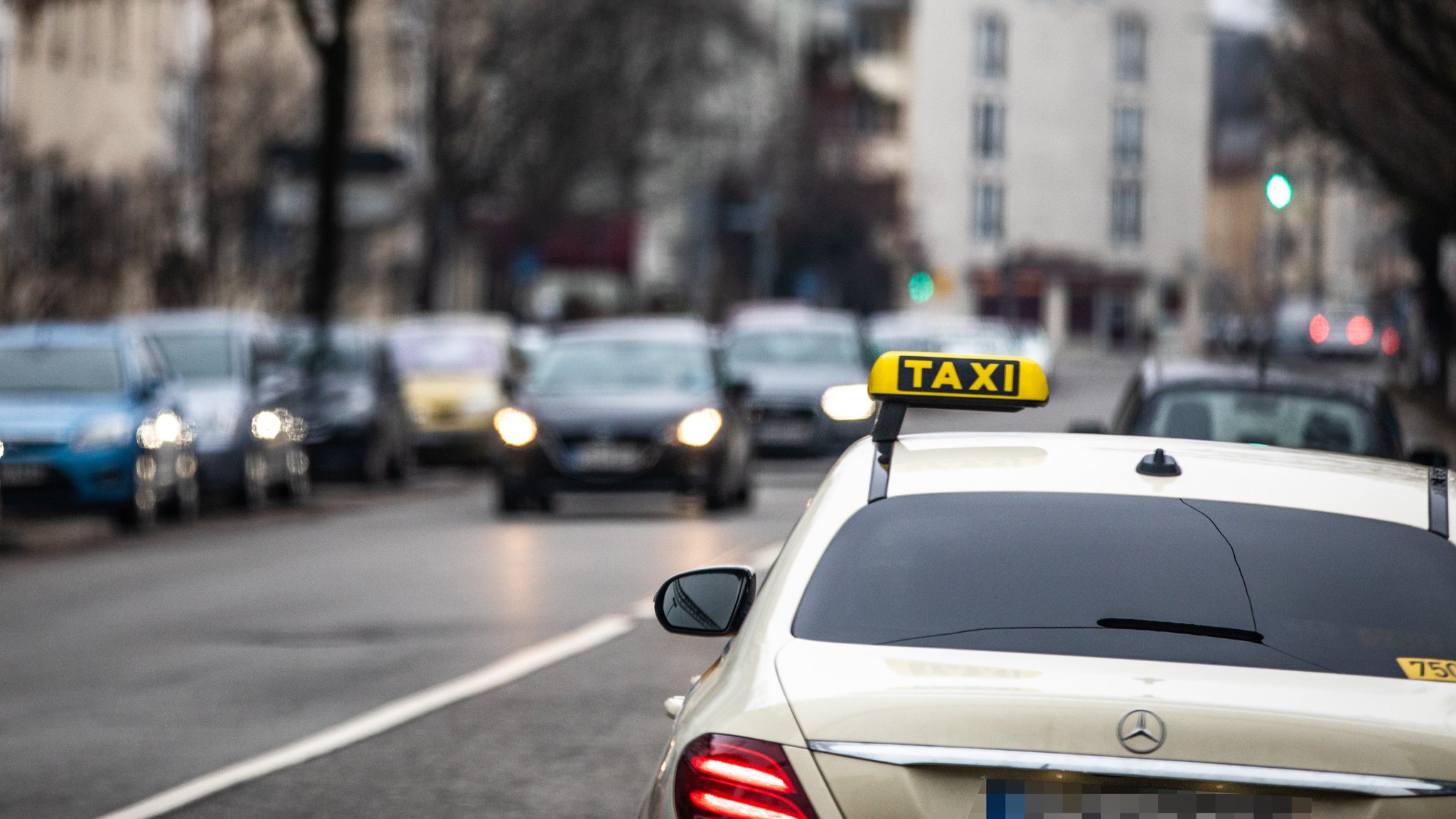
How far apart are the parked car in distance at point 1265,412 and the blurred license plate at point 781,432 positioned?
17.6 m

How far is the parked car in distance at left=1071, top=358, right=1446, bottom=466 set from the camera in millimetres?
12758

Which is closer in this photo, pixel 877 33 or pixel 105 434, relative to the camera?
pixel 105 434

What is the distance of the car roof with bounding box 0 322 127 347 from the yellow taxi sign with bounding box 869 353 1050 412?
17861 mm

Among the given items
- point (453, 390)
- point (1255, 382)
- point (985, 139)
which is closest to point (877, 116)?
point (985, 139)

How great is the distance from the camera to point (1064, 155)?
117875 millimetres

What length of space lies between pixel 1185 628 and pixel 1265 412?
8.66m

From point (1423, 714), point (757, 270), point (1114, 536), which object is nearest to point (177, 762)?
point (1114, 536)

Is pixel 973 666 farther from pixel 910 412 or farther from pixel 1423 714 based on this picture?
pixel 910 412

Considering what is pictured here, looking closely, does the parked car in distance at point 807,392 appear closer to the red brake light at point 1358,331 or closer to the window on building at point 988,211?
the red brake light at point 1358,331

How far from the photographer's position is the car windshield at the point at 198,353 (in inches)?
1005

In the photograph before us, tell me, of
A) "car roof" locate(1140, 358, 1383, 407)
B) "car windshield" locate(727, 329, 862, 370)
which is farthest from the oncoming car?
"car windshield" locate(727, 329, 862, 370)

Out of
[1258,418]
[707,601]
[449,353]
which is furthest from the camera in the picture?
[449,353]

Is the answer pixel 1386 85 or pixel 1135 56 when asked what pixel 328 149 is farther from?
pixel 1135 56

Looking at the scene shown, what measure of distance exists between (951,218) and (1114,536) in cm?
11575
